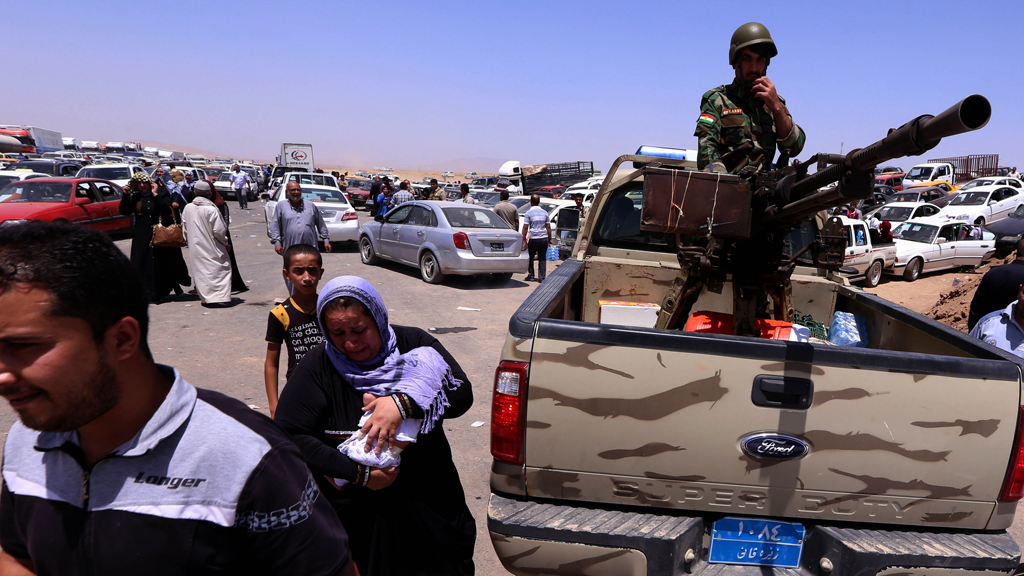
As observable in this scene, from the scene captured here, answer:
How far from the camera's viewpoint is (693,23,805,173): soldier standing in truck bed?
12.7 ft

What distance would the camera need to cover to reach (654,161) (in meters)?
5.23

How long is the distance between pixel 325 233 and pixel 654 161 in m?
6.13

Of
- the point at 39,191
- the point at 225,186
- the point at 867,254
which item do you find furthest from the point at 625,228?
the point at 225,186

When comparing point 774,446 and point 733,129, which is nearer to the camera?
point 774,446

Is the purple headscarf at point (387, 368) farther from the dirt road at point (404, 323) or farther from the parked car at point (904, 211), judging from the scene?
the parked car at point (904, 211)

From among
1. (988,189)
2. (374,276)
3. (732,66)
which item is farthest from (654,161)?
(988,189)

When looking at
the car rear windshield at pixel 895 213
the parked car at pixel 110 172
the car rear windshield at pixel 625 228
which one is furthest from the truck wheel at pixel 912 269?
the parked car at pixel 110 172

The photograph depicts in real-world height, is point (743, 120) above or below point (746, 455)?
above

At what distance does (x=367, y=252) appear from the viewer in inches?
573

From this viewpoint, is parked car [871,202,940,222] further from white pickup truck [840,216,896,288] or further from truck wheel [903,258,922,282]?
white pickup truck [840,216,896,288]

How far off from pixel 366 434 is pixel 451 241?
9.84 metres

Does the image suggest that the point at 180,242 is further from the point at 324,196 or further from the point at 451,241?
the point at 324,196

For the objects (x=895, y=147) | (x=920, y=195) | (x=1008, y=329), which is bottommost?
(x=1008, y=329)

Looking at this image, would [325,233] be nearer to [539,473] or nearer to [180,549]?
[539,473]
